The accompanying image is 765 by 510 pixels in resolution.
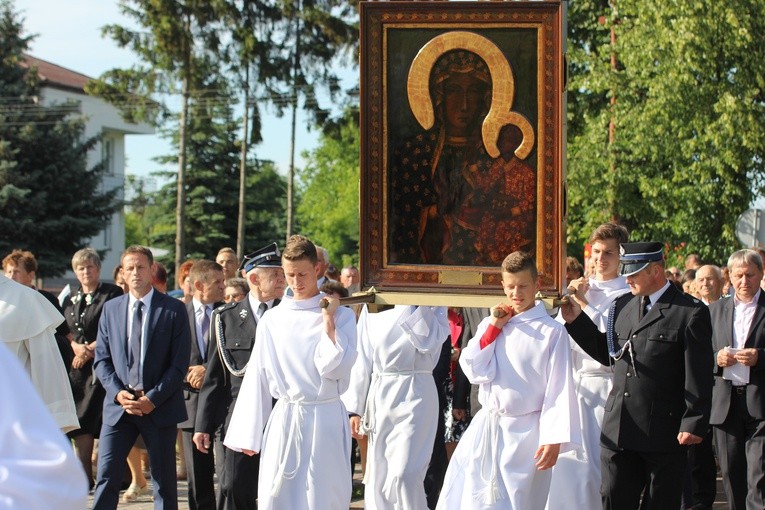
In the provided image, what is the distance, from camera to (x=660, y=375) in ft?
25.3

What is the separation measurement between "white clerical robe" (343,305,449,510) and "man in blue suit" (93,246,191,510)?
137cm

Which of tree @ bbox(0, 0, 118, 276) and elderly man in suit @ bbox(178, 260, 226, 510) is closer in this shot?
elderly man in suit @ bbox(178, 260, 226, 510)

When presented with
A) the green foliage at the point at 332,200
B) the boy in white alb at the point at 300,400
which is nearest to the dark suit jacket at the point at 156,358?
the boy in white alb at the point at 300,400

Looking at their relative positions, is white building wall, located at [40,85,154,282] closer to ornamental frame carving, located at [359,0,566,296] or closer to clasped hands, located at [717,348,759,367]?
clasped hands, located at [717,348,759,367]

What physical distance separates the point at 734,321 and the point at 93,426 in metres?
5.86

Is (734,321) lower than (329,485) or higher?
higher

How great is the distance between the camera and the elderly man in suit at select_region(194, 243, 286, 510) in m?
9.30

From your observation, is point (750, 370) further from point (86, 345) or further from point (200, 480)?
point (86, 345)

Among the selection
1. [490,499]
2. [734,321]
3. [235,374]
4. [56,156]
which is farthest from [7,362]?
[56,156]

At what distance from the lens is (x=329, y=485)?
7.79 meters

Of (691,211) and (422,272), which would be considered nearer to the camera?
(422,272)

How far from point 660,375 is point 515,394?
1.08 m

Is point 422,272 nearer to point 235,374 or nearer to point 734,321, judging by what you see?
point 235,374

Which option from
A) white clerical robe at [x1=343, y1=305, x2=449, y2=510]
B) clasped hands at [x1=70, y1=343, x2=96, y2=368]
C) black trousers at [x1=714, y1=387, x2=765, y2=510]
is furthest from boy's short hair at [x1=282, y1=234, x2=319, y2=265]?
clasped hands at [x1=70, y1=343, x2=96, y2=368]
